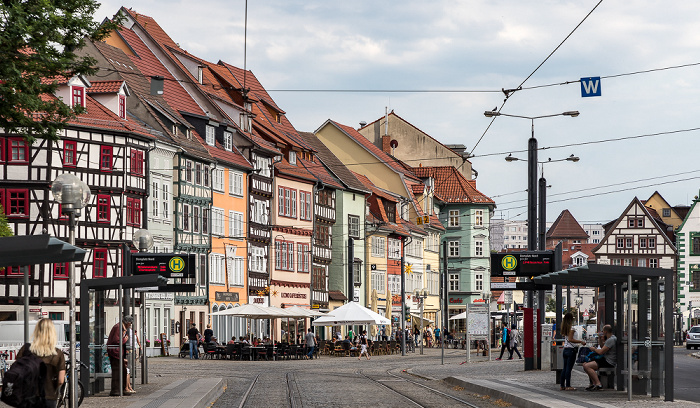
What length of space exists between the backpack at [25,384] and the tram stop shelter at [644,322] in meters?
10.1

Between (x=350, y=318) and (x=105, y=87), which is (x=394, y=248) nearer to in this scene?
(x=350, y=318)

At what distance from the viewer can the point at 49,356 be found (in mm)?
12945

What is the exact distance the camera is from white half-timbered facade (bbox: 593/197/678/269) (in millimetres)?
125250

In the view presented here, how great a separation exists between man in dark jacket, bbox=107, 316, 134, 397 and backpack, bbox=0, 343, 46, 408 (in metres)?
10.9

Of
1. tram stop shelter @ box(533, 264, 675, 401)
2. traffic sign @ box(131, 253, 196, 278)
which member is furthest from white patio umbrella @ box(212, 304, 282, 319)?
tram stop shelter @ box(533, 264, 675, 401)

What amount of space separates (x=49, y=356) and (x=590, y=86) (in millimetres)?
21625

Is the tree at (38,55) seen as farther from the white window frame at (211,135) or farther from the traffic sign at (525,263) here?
the white window frame at (211,135)

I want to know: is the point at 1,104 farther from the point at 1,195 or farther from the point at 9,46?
the point at 1,195

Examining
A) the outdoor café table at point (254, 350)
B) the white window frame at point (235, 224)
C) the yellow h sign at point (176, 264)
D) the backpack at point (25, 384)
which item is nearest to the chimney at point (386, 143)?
the white window frame at point (235, 224)

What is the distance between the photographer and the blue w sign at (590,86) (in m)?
31.6

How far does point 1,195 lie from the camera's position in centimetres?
5347

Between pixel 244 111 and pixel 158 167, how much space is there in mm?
12317

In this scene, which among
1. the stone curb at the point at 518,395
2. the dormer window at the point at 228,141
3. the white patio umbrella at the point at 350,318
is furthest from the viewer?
the dormer window at the point at 228,141

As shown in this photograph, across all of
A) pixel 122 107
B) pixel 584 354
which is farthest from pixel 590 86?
pixel 122 107
